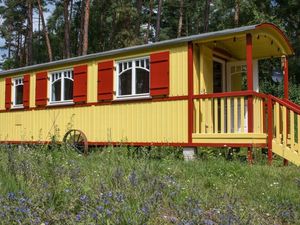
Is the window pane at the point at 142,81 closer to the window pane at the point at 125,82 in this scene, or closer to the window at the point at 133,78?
the window at the point at 133,78

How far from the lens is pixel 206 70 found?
11.0 metres

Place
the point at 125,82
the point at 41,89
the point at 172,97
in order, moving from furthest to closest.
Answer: the point at 41,89
the point at 125,82
the point at 172,97

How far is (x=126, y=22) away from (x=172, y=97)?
2524 cm

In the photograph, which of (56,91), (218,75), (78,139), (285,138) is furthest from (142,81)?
(285,138)

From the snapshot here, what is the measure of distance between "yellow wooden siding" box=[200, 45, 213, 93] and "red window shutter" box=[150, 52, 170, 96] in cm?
80

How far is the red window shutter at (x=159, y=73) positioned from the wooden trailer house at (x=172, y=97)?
0.08 feet

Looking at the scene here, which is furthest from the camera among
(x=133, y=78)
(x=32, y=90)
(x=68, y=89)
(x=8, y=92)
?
(x=8, y=92)

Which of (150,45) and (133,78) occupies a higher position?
(150,45)

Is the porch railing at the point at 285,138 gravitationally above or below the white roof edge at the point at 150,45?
below

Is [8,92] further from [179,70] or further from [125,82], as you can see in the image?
[179,70]

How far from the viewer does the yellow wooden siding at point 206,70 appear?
1075 cm

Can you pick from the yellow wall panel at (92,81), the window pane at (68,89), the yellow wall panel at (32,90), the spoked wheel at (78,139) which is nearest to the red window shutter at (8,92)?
the yellow wall panel at (32,90)

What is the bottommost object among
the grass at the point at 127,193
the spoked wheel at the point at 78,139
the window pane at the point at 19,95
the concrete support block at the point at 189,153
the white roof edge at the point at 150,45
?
the grass at the point at 127,193

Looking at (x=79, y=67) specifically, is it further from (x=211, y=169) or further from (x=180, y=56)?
(x=211, y=169)
